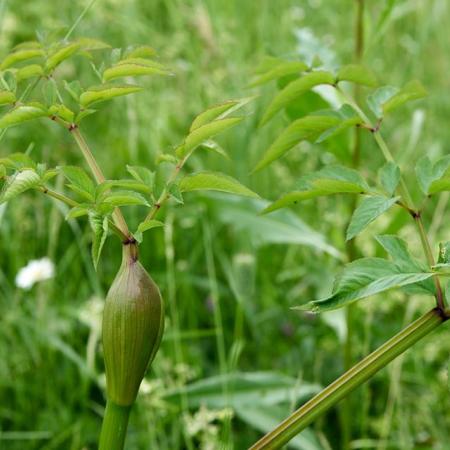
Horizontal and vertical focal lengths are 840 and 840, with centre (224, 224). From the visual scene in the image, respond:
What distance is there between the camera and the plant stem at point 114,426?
0.72 metres

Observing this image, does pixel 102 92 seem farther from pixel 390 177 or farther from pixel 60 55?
pixel 390 177

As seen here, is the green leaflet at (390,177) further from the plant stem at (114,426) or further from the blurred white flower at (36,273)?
the blurred white flower at (36,273)

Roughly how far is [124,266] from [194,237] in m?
1.40

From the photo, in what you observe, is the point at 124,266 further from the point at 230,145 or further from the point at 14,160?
the point at 230,145

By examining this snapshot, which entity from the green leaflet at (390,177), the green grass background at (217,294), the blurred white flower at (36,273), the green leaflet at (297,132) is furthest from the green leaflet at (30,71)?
the blurred white flower at (36,273)

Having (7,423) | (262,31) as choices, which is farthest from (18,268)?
(262,31)

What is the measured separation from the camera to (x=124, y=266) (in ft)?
2.30

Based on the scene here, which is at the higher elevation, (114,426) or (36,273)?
(114,426)

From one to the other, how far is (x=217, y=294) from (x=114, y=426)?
3.22ft

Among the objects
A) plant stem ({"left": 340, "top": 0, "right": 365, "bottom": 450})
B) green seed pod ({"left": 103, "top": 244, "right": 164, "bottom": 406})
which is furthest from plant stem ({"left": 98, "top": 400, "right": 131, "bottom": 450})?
plant stem ({"left": 340, "top": 0, "right": 365, "bottom": 450})

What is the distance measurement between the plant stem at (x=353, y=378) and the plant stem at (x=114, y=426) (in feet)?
0.38

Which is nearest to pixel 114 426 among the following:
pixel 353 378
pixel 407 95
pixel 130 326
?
pixel 130 326

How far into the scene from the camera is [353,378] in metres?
0.69

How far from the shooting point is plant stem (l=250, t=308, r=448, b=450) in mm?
690
